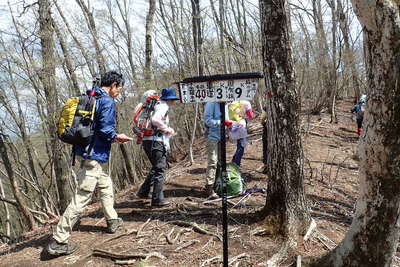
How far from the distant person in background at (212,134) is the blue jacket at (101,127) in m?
1.80

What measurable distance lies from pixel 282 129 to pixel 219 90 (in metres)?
0.99

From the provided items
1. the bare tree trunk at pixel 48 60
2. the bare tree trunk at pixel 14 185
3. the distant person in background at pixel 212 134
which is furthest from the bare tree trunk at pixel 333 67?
the bare tree trunk at pixel 14 185

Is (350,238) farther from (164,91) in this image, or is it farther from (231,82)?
(164,91)

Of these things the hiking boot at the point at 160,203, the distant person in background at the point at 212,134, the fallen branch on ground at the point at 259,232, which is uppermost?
the distant person in background at the point at 212,134

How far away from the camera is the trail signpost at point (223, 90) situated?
2887 mm

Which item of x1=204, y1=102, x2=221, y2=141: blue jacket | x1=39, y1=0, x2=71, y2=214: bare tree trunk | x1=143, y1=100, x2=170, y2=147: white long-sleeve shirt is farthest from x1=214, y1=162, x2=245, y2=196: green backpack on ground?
x1=39, y1=0, x2=71, y2=214: bare tree trunk

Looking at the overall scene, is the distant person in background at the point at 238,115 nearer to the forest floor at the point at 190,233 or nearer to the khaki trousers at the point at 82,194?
the forest floor at the point at 190,233

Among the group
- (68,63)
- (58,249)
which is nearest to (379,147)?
(58,249)

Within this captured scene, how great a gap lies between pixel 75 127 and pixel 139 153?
364 inches

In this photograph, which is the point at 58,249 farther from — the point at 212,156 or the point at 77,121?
the point at 212,156

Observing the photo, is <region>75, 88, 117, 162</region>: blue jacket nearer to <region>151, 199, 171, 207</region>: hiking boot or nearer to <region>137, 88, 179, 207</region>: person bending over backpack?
<region>137, 88, 179, 207</region>: person bending over backpack

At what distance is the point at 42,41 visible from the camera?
7262 millimetres

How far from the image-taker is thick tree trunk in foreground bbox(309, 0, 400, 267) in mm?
2238

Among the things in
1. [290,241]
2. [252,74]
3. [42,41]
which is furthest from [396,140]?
[42,41]
